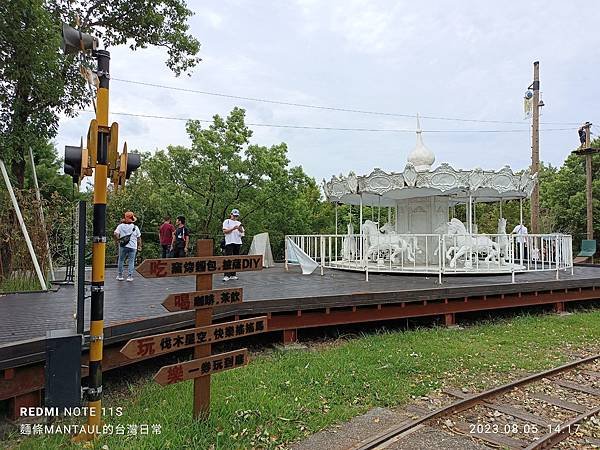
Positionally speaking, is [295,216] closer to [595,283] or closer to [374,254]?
[374,254]

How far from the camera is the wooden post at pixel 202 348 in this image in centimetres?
432

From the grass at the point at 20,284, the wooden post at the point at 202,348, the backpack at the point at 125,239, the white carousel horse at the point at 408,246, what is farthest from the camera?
the white carousel horse at the point at 408,246

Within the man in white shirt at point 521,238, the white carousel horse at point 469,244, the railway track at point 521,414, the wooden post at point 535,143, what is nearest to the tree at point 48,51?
the railway track at point 521,414

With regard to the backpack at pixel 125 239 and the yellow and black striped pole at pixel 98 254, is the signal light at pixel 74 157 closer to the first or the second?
the yellow and black striped pole at pixel 98 254

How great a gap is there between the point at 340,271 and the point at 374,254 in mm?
1247

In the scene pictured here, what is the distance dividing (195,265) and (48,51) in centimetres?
664

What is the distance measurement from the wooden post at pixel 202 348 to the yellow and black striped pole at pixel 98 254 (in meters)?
0.80

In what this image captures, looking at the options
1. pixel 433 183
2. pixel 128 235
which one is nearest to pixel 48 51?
pixel 128 235

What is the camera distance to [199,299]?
4.24 meters

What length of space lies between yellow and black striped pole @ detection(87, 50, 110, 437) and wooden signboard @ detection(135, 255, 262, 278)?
35 cm

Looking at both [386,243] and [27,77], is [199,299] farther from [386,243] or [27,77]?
[386,243]

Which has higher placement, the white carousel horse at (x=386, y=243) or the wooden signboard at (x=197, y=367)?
the white carousel horse at (x=386, y=243)

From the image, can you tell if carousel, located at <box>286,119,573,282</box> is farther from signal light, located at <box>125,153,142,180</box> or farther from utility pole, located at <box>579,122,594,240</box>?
utility pole, located at <box>579,122,594,240</box>

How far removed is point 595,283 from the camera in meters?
11.4
